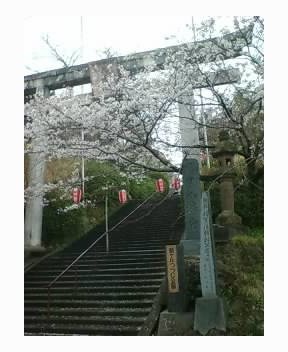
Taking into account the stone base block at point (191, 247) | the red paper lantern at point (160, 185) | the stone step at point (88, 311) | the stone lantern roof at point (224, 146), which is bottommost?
the stone step at point (88, 311)

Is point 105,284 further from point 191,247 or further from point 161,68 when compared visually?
point 161,68

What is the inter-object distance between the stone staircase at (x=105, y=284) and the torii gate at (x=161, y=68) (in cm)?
40

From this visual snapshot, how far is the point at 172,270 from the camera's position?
385 centimetres

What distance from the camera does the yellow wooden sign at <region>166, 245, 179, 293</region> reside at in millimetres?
3820

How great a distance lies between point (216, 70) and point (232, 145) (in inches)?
35.4

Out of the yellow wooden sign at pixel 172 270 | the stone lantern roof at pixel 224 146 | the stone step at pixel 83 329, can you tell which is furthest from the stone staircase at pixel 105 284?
the stone lantern roof at pixel 224 146

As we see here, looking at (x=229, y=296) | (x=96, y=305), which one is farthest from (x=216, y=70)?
(x=96, y=305)

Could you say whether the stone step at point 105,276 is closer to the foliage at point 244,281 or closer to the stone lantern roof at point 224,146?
the foliage at point 244,281

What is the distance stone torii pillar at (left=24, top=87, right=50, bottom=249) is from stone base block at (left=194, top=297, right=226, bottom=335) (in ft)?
6.17

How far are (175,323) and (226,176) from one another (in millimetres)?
1881

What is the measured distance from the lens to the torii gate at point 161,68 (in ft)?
14.4

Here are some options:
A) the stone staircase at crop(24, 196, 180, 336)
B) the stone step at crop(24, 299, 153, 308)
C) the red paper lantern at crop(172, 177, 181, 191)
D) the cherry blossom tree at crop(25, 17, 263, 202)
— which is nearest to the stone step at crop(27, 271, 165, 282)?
the stone staircase at crop(24, 196, 180, 336)

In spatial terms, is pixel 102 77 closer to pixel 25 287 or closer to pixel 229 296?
pixel 25 287

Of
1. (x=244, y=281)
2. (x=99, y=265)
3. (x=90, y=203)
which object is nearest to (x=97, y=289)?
(x=99, y=265)
